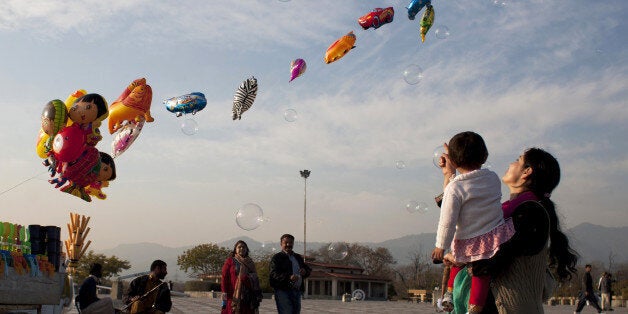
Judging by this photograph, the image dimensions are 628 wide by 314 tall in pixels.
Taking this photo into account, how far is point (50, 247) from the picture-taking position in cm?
864

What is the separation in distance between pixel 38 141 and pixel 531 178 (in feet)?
35.9

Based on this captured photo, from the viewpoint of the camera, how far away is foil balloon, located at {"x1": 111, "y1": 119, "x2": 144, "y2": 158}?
1330 cm

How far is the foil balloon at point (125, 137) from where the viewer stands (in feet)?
43.7

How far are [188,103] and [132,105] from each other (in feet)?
6.22

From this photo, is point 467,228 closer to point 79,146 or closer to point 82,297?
point 82,297

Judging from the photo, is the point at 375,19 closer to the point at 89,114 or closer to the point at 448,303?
the point at 89,114

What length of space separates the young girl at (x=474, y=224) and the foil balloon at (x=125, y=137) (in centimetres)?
1109

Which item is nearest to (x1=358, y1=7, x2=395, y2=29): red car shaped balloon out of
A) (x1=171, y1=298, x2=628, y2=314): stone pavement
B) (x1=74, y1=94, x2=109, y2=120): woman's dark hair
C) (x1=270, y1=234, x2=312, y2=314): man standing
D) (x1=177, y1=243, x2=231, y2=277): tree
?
(x1=74, y1=94, x2=109, y2=120): woman's dark hair

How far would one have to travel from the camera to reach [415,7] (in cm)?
1483

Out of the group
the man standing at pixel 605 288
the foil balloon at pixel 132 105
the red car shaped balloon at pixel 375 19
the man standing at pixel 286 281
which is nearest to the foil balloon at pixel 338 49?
Result: the red car shaped balloon at pixel 375 19

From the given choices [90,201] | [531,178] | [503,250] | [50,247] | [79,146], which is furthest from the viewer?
[90,201]

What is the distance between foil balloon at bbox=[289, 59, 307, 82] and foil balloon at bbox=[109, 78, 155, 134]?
438 cm

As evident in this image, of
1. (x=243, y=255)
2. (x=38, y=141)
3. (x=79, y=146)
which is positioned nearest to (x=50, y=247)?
(x=243, y=255)

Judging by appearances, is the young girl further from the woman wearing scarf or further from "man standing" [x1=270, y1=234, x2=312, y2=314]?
the woman wearing scarf
